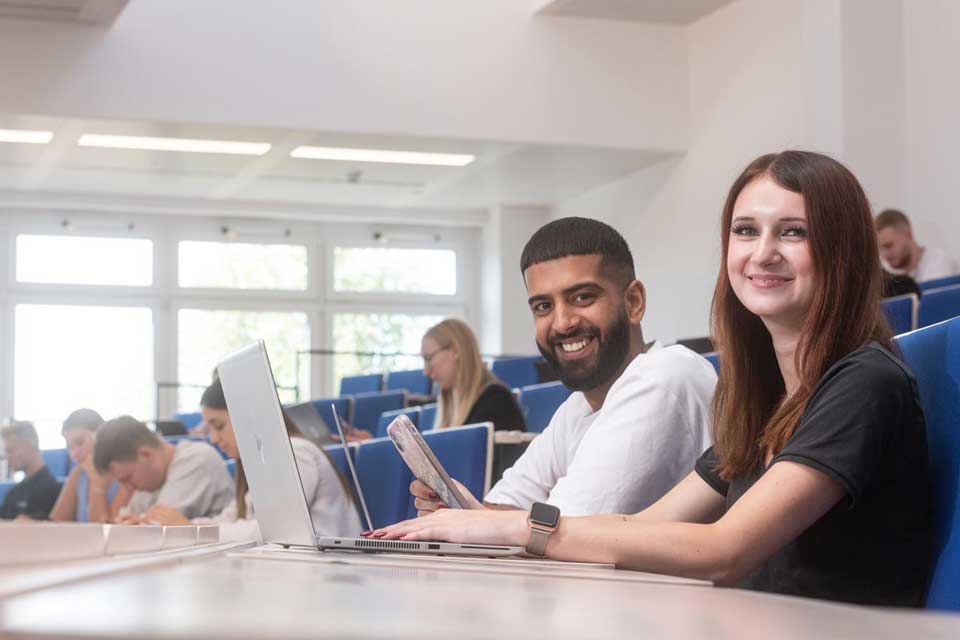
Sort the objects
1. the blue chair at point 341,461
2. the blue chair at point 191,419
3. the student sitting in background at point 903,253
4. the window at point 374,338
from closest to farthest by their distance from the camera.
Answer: the blue chair at point 341,461 < the student sitting in background at point 903,253 < the blue chair at point 191,419 < the window at point 374,338

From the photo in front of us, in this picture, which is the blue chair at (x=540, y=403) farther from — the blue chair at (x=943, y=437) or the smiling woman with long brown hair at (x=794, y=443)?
the blue chair at (x=943, y=437)

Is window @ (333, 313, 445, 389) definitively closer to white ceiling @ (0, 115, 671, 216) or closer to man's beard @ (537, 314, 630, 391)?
white ceiling @ (0, 115, 671, 216)

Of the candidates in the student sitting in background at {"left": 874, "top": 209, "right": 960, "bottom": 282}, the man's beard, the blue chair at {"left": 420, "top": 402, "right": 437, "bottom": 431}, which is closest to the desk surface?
the man's beard

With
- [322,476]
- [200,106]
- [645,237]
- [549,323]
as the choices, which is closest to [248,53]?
[200,106]

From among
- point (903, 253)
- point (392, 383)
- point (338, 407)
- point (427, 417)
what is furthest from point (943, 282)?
point (392, 383)

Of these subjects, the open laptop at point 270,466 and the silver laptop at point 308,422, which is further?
the silver laptop at point 308,422

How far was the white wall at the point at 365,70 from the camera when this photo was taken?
8.12 m

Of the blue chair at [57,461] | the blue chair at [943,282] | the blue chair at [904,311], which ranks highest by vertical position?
the blue chair at [943,282]

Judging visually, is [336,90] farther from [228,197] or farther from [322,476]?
[322,476]

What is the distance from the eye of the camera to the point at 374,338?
42.4 feet

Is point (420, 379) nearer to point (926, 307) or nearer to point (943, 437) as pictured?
point (926, 307)

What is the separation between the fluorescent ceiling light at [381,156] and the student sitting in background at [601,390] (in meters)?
7.28

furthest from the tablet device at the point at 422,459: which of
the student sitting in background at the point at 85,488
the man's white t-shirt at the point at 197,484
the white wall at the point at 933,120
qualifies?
the white wall at the point at 933,120

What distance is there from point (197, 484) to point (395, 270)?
27.9ft
